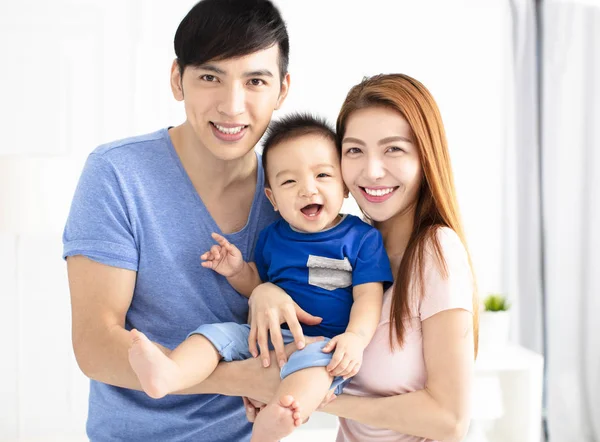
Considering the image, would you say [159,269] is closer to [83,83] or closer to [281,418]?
[281,418]

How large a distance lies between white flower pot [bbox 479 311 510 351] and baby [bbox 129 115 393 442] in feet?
6.66

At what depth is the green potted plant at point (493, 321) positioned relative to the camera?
351 cm

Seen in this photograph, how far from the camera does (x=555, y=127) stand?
3947 millimetres

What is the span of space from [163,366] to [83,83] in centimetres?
261

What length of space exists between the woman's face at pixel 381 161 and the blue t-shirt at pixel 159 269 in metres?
0.31

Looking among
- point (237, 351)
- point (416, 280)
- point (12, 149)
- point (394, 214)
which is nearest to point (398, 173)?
point (394, 214)

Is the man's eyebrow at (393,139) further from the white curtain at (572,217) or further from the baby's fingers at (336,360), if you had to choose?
the white curtain at (572,217)

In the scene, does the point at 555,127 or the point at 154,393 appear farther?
the point at 555,127

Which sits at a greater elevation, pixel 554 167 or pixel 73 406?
pixel 554 167

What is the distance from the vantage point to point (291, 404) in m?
1.36

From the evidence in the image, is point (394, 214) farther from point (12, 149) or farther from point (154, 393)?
point (12, 149)

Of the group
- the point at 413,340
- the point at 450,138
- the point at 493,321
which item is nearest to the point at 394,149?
the point at 413,340

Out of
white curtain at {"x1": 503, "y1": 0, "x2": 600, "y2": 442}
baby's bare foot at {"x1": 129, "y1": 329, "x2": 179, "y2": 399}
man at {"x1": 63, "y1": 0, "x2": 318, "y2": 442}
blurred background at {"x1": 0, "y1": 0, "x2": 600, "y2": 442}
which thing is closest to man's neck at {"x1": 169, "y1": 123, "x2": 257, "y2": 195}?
man at {"x1": 63, "y1": 0, "x2": 318, "y2": 442}

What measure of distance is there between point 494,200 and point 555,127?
0.54m
